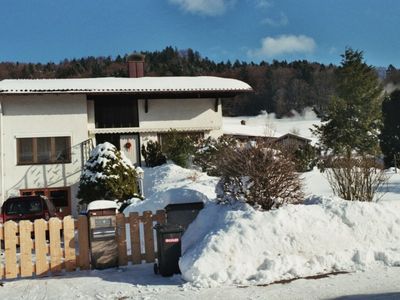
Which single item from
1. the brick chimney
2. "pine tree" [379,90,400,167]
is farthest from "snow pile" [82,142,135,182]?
"pine tree" [379,90,400,167]

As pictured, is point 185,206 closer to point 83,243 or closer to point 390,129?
point 83,243

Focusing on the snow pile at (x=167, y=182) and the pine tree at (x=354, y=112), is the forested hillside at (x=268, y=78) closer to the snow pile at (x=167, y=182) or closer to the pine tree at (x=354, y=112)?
the pine tree at (x=354, y=112)

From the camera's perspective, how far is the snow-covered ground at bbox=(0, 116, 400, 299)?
7.46 metres

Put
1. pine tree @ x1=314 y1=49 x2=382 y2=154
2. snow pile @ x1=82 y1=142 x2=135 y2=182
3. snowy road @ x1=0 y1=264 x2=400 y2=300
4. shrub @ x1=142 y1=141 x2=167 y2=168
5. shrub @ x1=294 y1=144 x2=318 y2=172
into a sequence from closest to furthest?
snowy road @ x1=0 y1=264 x2=400 y2=300
snow pile @ x1=82 y1=142 x2=135 y2=182
shrub @ x1=294 y1=144 x2=318 y2=172
shrub @ x1=142 y1=141 x2=167 y2=168
pine tree @ x1=314 y1=49 x2=382 y2=154

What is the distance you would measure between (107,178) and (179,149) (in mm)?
Answer: 5905

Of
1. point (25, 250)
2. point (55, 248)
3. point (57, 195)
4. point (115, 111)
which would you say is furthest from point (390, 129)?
point (25, 250)

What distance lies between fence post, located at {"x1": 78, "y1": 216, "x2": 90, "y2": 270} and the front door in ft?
59.7

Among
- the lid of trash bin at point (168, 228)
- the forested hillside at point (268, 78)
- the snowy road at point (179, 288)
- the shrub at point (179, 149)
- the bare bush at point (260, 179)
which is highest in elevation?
the forested hillside at point (268, 78)

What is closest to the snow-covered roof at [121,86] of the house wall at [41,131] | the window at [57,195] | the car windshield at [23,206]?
the house wall at [41,131]

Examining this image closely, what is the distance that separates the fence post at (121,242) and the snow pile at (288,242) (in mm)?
1271

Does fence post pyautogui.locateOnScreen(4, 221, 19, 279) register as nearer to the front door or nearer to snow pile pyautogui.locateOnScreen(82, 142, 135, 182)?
snow pile pyautogui.locateOnScreen(82, 142, 135, 182)

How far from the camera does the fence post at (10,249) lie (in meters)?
9.14

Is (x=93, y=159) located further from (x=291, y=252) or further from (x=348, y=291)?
(x=348, y=291)

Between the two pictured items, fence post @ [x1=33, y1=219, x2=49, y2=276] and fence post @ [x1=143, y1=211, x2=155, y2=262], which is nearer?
fence post @ [x1=33, y1=219, x2=49, y2=276]
